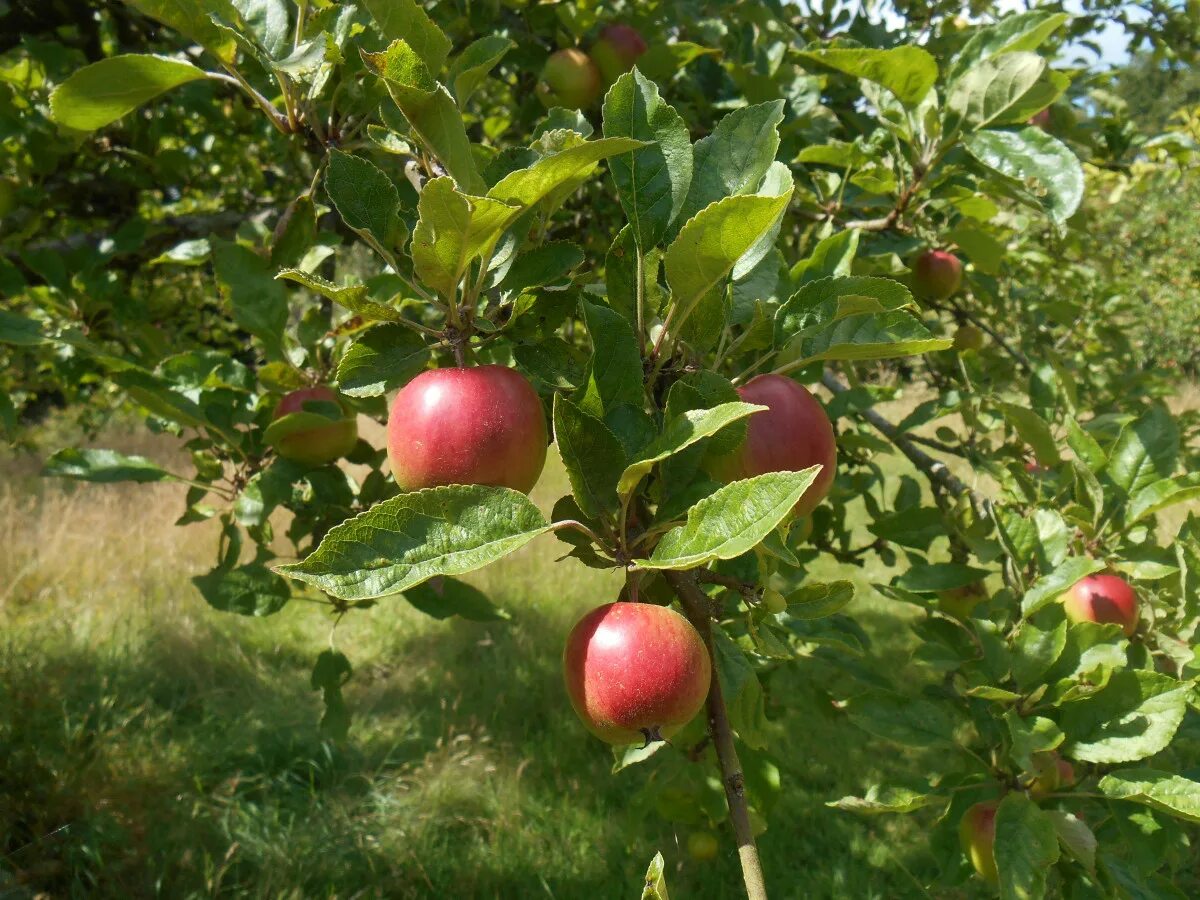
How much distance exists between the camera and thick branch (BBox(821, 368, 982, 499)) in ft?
4.24

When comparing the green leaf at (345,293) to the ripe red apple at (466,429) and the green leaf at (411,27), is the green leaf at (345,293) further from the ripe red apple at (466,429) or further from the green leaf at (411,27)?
the green leaf at (411,27)

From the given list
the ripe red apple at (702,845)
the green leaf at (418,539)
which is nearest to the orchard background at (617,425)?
the green leaf at (418,539)

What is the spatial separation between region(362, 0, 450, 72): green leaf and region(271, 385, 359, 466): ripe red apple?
45 centimetres

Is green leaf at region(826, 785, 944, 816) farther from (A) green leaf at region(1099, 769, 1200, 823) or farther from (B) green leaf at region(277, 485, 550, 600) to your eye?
(B) green leaf at region(277, 485, 550, 600)

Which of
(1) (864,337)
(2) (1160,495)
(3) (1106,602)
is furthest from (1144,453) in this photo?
(1) (864,337)

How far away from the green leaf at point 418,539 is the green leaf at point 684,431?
0.06m

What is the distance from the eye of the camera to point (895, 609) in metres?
4.32

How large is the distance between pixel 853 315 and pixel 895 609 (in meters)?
4.02

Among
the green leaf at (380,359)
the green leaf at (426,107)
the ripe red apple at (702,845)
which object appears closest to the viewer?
the green leaf at (426,107)

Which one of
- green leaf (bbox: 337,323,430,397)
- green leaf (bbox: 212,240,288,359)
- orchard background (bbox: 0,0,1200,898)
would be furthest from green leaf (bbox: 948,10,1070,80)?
green leaf (bbox: 212,240,288,359)

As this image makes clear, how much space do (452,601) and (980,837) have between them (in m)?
0.74

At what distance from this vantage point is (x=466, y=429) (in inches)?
22.7

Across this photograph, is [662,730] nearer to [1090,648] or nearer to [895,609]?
[1090,648]

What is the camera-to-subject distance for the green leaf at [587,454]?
1.89ft
